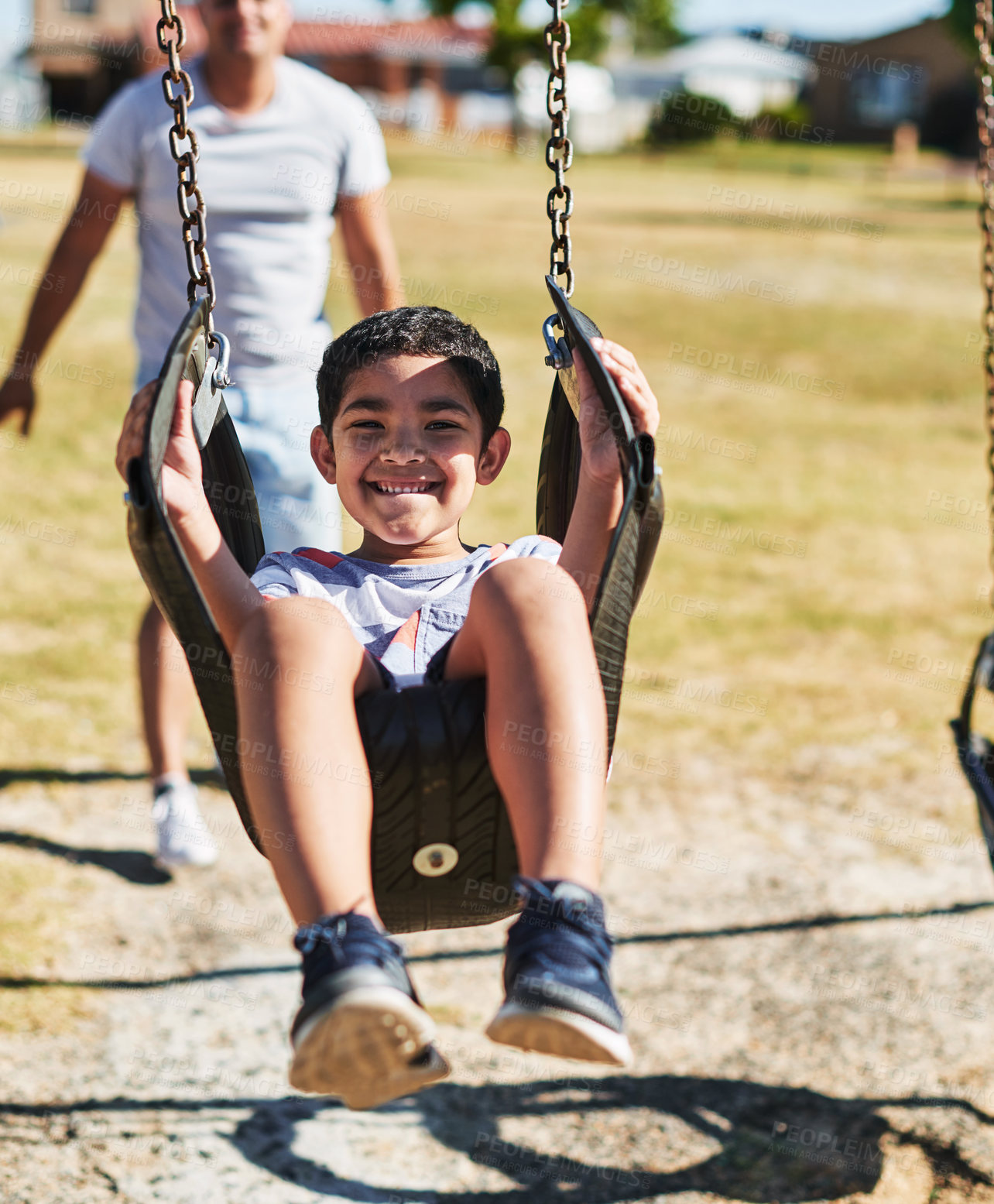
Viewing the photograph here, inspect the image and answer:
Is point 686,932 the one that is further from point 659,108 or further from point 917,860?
point 659,108

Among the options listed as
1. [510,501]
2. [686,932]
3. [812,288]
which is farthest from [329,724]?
[812,288]

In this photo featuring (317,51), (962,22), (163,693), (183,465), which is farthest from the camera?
(317,51)

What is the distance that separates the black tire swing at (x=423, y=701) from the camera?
5.79 ft

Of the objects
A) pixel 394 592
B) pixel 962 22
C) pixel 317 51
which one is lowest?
pixel 394 592

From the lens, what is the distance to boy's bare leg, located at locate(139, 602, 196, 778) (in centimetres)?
352

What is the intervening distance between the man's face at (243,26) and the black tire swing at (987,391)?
1471 millimetres

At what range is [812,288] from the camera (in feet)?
48.3

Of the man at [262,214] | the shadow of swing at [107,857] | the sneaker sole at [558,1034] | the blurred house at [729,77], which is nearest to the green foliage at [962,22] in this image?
the blurred house at [729,77]

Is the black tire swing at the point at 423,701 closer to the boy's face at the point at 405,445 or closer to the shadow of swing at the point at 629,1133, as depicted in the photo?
the boy's face at the point at 405,445

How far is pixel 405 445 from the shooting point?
2.05m

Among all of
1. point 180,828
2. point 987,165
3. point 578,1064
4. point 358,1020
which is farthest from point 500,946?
point 987,165

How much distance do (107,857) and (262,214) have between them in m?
1.84

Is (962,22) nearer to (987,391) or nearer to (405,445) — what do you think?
(987,391)

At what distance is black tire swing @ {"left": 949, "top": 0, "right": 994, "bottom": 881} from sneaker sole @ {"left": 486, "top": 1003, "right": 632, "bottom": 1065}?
1.32m
